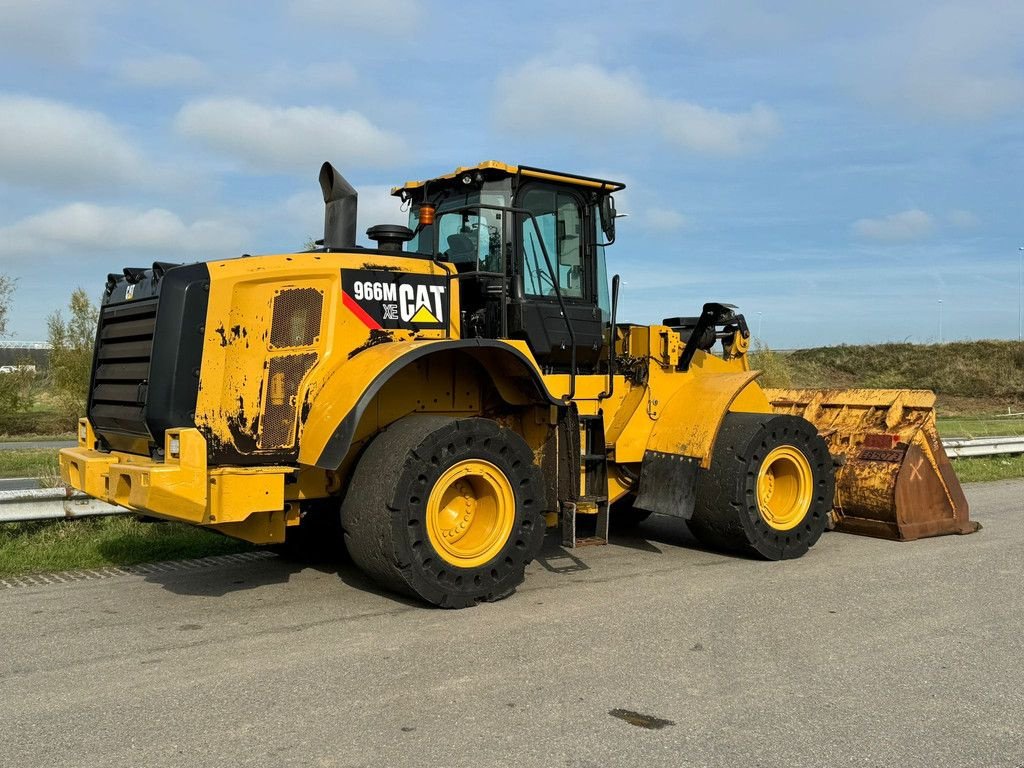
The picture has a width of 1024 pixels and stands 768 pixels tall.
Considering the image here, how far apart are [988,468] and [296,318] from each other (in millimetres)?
11617

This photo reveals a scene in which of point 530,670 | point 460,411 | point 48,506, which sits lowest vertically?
point 530,670

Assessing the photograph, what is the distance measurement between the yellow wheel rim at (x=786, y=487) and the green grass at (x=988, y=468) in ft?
18.5

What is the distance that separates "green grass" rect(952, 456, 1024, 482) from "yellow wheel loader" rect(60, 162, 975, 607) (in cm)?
491

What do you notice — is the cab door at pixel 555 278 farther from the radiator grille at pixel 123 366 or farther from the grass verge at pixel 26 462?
the grass verge at pixel 26 462

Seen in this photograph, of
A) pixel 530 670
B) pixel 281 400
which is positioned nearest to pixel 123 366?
pixel 281 400

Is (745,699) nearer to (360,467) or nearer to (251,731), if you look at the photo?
(251,731)

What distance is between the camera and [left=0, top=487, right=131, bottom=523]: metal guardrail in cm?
725

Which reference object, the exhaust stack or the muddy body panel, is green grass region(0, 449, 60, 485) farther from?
the muddy body panel

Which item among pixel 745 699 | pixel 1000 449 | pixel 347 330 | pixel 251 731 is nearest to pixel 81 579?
pixel 347 330

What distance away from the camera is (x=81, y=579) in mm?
6570

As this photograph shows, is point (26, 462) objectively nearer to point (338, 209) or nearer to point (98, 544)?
point (98, 544)

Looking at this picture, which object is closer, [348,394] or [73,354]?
[348,394]

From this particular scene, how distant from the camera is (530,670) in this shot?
15.1ft

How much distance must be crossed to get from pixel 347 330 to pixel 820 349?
148ft
